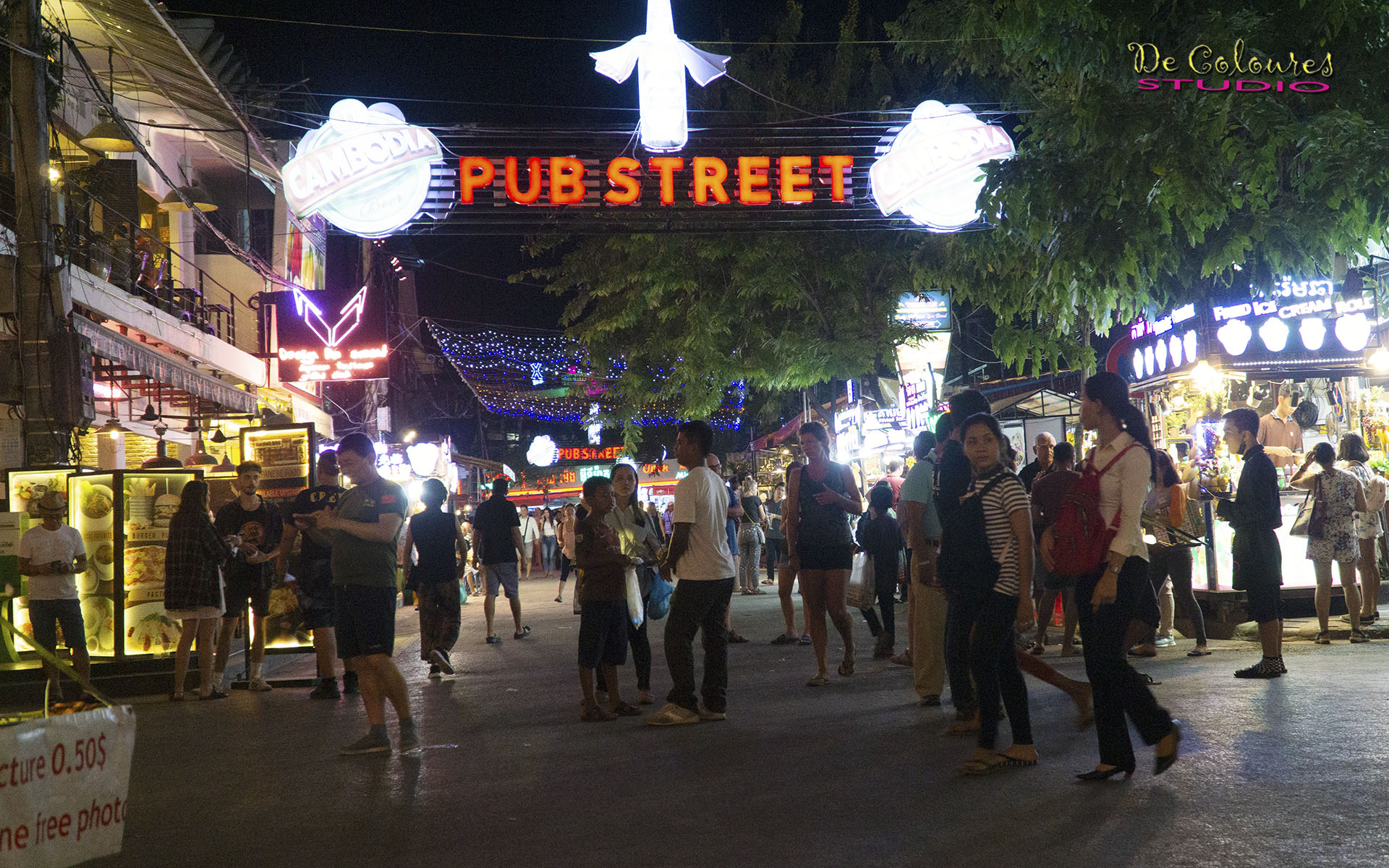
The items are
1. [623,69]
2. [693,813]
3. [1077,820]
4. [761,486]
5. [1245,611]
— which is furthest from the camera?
[761,486]

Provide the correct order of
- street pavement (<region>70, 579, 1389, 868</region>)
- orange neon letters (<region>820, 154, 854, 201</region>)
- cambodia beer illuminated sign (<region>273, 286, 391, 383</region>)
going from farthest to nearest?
1. cambodia beer illuminated sign (<region>273, 286, 391, 383</region>)
2. orange neon letters (<region>820, 154, 854, 201</region>)
3. street pavement (<region>70, 579, 1389, 868</region>)

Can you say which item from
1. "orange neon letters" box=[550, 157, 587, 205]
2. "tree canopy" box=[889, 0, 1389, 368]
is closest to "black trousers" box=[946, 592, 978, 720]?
"tree canopy" box=[889, 0, 1389, 368]

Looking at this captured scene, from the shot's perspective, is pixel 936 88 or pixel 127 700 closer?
pixel 127 700

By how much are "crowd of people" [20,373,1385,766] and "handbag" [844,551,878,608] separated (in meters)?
0.19

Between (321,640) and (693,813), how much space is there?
5.55 meters

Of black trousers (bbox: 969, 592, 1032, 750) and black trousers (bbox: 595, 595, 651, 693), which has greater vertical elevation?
black trousers (bbox: 969, 592, 1032, 750)

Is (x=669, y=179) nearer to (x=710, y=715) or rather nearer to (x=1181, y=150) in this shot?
(x=1181, y=150)

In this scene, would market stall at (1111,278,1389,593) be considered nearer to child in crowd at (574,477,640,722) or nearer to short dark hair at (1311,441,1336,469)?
short dark hair at (1311,441,1336,469)

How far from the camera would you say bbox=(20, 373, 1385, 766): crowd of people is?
520 cm

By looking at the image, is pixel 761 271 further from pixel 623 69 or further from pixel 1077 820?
pixel 1077 820

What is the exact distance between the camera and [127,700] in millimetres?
9711

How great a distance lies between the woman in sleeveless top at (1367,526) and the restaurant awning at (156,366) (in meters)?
11.8

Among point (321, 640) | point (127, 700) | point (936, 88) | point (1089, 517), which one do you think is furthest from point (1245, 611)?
point (936, 88)

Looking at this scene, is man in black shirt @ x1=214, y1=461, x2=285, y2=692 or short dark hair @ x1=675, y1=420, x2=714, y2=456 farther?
man in black shirt @ x1=214, y1=461, x2=285, y2=692
